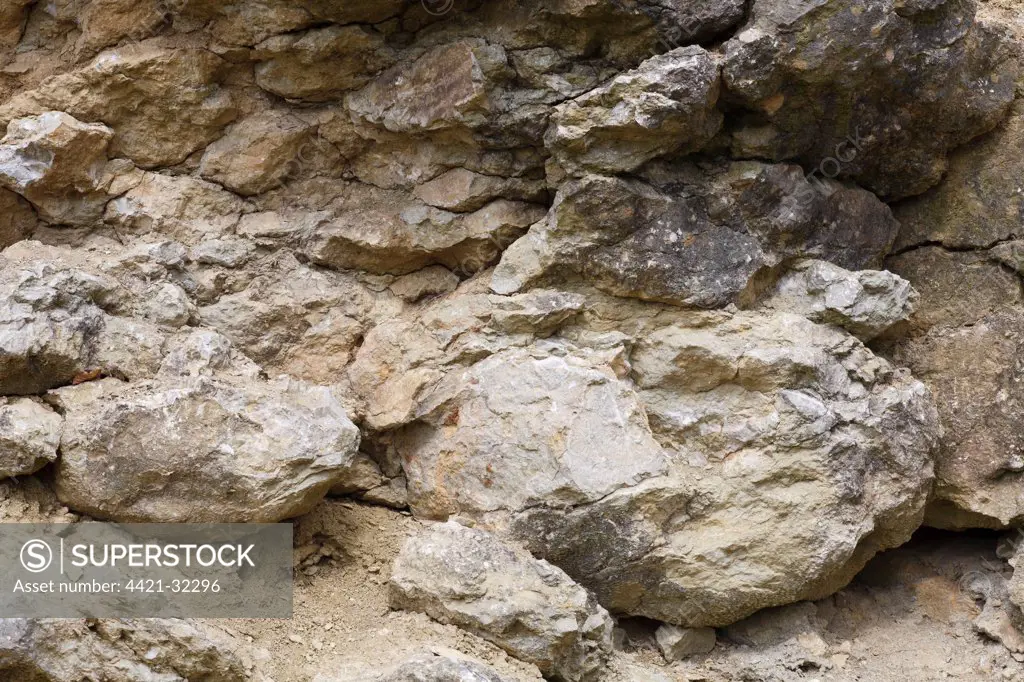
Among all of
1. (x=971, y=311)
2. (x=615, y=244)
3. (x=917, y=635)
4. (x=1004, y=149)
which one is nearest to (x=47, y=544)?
(x=615, y=244)

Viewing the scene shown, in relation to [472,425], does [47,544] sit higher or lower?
lower

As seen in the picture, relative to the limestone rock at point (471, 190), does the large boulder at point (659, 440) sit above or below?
below

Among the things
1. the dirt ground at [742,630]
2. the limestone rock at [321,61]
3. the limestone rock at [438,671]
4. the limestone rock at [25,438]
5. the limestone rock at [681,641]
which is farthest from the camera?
the limestone rock at [321,61]

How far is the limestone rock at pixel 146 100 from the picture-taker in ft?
13.7

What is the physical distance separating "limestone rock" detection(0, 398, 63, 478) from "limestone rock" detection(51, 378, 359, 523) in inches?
2.0

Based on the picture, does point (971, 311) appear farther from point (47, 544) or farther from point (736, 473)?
point (47, 544)

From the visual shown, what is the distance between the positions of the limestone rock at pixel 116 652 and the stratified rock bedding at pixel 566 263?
0.54 meters

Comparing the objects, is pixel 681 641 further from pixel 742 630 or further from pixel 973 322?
pixel 973 322

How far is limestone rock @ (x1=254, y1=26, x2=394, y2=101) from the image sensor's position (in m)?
4.21

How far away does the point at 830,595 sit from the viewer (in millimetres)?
4402

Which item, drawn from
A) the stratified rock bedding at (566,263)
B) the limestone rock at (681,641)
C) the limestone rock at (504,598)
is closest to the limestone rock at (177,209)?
the stratified rock bedding at (566,263)

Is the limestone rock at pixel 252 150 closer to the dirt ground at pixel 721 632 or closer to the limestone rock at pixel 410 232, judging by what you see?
the limestone rock at pixel 410 232

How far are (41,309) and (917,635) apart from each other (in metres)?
3.58

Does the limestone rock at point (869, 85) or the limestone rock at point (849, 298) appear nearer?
the limestone rock at point (869, 85)
